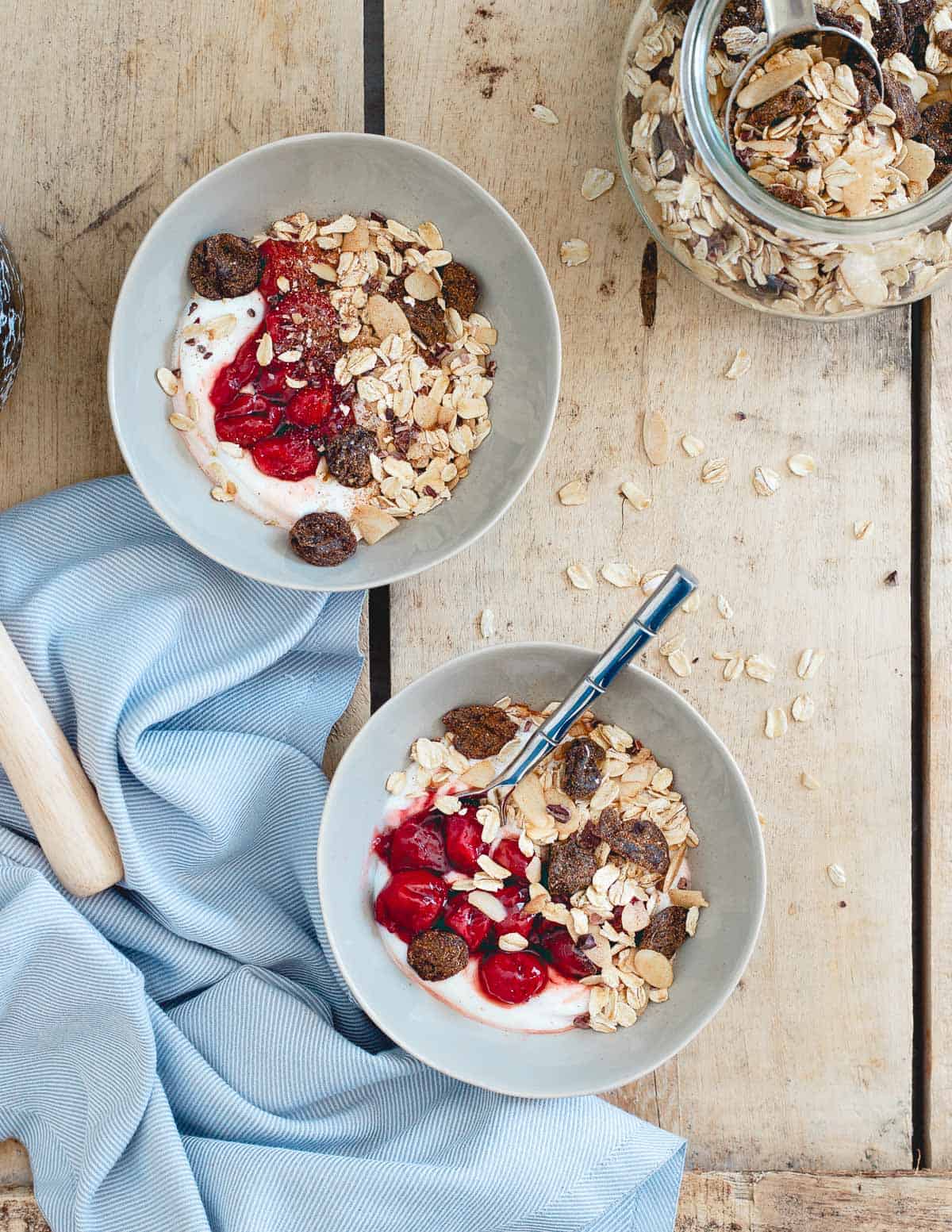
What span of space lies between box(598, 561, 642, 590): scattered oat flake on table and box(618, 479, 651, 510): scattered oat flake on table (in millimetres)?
55

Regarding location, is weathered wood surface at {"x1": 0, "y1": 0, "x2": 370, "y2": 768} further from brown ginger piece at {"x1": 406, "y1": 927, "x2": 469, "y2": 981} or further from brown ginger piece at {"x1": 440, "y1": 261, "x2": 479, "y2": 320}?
→ brown ginger piece at {"x1": 406, "y1": 927, "x2": 469, "y2": 981}

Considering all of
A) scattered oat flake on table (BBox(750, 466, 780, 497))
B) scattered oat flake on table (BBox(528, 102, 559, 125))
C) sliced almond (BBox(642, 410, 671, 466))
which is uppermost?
scattered oat flake on table (BBox(528, 102, 559, 125))

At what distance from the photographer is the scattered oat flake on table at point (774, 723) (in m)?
0.99

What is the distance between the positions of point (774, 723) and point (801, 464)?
232 millimetres

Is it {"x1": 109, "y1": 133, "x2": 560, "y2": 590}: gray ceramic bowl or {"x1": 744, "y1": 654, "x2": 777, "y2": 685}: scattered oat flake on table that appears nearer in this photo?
{"x1": 109, "y1": 133, "x2": 560, "y2": 590}: gray ceramic bowl

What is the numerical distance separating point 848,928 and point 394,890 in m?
0.42

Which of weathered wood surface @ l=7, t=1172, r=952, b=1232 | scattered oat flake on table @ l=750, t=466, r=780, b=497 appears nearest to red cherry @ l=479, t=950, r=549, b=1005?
weathered wood surface @ l=7, t=1172, r=952, b=1232

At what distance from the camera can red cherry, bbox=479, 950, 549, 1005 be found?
89 centimetres

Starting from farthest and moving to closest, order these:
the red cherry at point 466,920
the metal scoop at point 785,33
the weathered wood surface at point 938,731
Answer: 1. the weathered wood surface at point 938,731
2. the red cherry at point 466,920
3. the metal scoop at point 785,33

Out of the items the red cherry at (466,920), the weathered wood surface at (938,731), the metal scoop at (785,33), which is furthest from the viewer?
the weathered wood surface at (938,731)

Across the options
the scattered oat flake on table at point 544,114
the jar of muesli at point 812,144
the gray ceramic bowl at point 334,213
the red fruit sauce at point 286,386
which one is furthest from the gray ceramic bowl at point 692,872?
the scattered oat flake on table at point 544,114

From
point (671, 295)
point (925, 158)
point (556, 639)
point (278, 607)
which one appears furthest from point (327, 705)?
point (925, 158)

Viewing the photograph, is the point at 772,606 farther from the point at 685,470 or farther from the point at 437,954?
the point at 437,954

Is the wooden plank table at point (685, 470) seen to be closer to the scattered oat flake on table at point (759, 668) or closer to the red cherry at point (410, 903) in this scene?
the scattered oat flake on table at point (759, 668)
